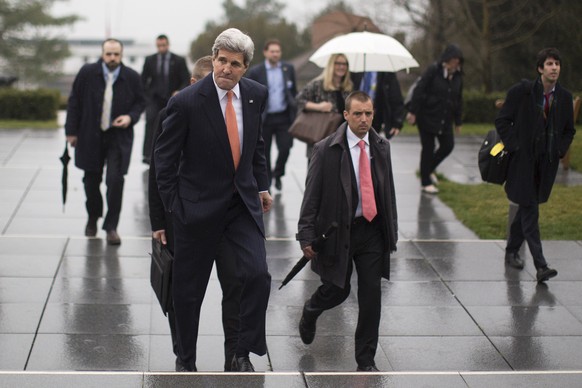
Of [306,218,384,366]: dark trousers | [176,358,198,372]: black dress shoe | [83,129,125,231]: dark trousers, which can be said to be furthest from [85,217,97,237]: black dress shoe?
[306,218,384,366]: dark trousers

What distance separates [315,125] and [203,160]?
522 centimetres

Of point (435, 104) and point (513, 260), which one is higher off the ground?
point (435, 104)

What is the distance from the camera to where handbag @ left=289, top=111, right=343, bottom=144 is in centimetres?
1109

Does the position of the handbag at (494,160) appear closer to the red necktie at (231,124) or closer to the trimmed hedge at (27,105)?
the red necktie at (231,124)

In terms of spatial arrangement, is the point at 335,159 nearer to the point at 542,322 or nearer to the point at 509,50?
the point at 542,322

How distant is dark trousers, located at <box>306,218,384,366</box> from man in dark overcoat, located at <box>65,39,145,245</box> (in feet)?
13.0

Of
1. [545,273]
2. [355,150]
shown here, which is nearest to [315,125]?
[545,273]

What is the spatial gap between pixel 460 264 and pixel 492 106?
13.3 meters

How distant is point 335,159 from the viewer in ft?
21.8

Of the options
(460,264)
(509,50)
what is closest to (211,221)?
(460,264)

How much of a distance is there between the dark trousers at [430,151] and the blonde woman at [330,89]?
2.34 metres

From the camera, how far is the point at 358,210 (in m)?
6.61

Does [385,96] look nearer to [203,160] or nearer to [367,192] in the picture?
[367,192]

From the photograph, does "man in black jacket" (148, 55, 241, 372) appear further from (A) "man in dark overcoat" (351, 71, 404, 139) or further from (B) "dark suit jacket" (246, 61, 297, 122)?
(B) "dark suit jacket" (246, 61, 297, 122)
